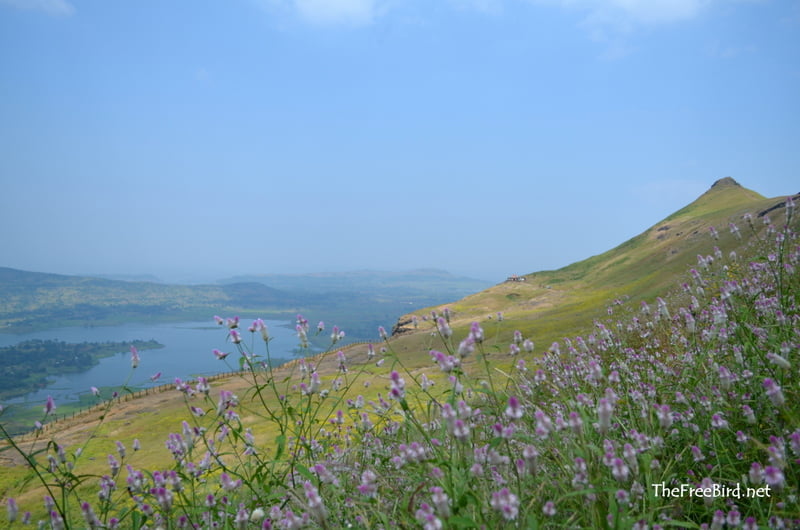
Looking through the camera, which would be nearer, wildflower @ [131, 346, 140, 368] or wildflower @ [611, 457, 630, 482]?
wildflower @ [611, 457, 630, 482]

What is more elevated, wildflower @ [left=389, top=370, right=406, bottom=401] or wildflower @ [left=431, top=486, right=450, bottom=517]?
wildflower @ [left=389, top=370, right=406, bottom=401]

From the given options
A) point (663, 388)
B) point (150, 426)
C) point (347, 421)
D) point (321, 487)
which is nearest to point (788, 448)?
point (663, 388)

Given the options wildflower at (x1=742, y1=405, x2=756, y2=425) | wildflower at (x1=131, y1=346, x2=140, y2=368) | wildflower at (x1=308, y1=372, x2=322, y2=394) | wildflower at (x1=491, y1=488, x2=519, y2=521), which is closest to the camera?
wildflower at (x1=491, y1=488, x2=519, y2=521)

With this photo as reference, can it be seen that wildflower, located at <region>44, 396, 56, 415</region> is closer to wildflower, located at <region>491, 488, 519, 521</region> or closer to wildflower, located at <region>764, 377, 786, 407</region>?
wildflower, located at <region>491, 488, 519, 521</region>

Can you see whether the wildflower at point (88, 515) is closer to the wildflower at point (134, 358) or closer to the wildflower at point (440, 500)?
the wildflower at point (134, 358)

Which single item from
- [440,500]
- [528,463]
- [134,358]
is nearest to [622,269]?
[528,463]

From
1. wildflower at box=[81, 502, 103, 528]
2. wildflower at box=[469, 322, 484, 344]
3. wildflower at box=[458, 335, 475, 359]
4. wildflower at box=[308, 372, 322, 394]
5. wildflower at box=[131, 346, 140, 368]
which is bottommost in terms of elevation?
wildflower at box=[81, 502, 103, 528]

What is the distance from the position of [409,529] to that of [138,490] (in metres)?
2.66

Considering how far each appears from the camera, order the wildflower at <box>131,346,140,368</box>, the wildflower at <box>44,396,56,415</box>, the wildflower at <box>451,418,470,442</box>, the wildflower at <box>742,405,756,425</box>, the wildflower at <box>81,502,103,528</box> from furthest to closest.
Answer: the wildflower at <box>131,346,140,368</box>, the wildflower at <box>44,396,56,415</box>, the wildflower at <box>742,405,756,425</box>, the wildflower at <box>81,502,103,528</box>, the wildflower at <box>451,418,470,442</box>

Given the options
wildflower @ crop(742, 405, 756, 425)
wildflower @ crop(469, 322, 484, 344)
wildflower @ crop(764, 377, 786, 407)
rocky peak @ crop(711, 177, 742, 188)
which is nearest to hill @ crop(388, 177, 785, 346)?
rocky peak @ crop(711, 177, 742, 188)

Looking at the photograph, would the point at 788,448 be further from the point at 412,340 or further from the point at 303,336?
the point at 412,340

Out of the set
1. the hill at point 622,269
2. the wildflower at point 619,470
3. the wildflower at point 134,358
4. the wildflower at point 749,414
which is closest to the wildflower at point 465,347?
the wildflower at point 619,470

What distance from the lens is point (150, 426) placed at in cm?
2630

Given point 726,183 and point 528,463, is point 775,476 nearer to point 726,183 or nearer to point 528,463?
point 528,463
